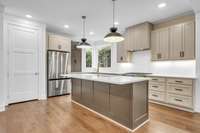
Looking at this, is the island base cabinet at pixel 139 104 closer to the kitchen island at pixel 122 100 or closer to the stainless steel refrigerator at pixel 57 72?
the kitchen island at pixel 122 100

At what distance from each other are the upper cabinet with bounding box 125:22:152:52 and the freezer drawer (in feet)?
10.2

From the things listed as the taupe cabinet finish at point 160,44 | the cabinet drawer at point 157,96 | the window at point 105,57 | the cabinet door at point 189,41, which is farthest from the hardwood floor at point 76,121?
the window at point 105,57

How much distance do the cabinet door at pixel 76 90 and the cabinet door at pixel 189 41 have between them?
3.35 metres

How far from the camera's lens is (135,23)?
4.47 metres

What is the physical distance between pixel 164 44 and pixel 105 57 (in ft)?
11.7

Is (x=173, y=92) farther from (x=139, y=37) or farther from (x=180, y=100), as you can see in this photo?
(x=139, y=37)

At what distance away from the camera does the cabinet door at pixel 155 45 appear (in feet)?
13.5

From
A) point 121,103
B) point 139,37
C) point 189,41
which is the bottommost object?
point 121,103

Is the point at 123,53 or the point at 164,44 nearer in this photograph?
the point at 164,44

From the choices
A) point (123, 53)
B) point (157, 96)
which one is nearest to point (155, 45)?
point (123, 53)

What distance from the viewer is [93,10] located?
11.1 feet

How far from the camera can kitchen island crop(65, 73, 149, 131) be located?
2285mm

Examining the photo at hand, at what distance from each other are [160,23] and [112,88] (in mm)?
3194

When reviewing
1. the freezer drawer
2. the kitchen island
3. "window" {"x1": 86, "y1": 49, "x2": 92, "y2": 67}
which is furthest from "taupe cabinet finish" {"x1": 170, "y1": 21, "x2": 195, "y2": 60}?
"window" {"x1": 86, "y1": 49, "x2": 92, "y2": 67}
